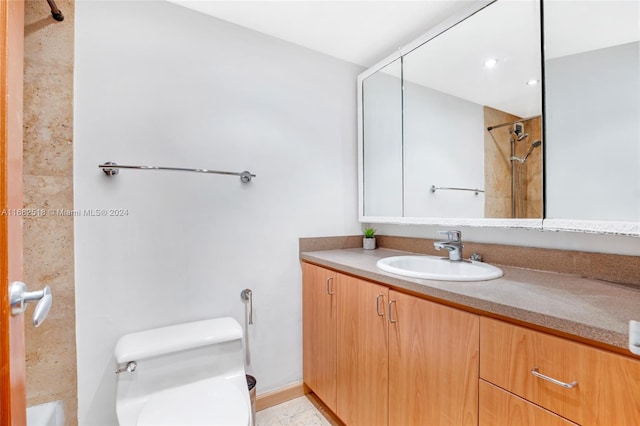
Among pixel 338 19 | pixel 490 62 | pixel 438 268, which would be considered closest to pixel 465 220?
pixel 438 268

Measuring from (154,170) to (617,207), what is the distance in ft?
6.29

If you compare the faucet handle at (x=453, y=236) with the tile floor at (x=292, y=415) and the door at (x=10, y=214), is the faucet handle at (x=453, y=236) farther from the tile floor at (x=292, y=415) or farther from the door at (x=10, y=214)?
the door at (x=10, y=214)

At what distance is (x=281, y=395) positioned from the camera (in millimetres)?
1738

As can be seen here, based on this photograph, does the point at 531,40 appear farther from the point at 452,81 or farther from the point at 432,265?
the point at 432,265

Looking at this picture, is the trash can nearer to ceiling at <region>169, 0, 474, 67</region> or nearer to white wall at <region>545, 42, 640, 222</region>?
white wall at <region>545, 42, 640, 222</region>

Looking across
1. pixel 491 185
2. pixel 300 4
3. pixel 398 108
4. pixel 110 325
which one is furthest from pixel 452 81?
pixel 110 325

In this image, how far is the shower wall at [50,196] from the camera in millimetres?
1190

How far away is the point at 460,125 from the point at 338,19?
A: 2.92 ft

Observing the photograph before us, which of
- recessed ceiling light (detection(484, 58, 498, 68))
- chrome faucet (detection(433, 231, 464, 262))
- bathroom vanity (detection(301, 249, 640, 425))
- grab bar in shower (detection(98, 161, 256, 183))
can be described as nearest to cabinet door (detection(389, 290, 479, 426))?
bathroom vanity (detection(301, 249, 640, 425))

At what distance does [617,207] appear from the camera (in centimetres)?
101

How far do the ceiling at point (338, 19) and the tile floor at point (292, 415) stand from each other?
88.2 inches

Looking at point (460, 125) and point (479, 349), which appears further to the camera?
point (460, 125)

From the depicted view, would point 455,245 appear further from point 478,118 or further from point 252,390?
point 252,390

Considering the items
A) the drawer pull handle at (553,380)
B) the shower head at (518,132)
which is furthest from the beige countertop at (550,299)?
the shower head at (518,132)
